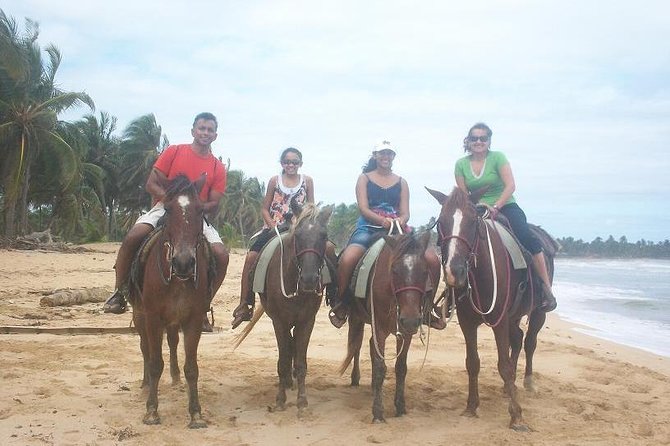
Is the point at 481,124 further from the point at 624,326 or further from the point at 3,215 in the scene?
the point at 3,215

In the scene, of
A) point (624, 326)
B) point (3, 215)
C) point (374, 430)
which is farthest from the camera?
point (3, 215)

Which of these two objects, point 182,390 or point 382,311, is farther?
point 182,390

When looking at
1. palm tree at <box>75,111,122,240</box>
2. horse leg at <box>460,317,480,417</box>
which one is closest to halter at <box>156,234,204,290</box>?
horse leg at <box>460,317,480,417</box>

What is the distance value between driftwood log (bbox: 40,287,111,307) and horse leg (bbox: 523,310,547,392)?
28.1ft

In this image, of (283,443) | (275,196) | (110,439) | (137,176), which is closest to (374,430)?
(283,443)

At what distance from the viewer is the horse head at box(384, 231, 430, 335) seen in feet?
17.1

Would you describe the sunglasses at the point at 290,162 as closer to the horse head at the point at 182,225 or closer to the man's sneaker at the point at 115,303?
the horse head at the point at 182,225

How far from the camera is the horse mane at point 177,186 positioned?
5336mm

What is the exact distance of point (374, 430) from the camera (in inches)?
211

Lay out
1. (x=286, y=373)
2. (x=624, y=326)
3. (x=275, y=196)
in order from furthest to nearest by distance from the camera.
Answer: (x=624, y=326)
(x=275, y=196)
(x=286, y=373)

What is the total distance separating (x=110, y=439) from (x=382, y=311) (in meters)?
2.69

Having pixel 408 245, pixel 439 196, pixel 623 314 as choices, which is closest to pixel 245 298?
pixel 408 245

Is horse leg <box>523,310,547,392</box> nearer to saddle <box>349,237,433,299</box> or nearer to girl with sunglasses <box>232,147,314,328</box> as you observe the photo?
saddle <box>349,237,433,299</box>

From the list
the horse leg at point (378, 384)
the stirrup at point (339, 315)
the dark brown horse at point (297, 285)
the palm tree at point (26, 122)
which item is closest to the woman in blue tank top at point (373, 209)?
the stirrup at point (339, 315)
